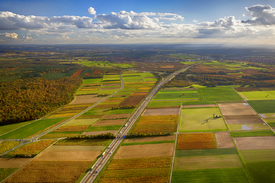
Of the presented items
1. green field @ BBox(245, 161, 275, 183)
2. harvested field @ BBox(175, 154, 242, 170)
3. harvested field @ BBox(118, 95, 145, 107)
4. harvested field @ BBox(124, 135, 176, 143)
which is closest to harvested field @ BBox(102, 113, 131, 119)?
harvested field @ BBox(118, 95, 145, 107)

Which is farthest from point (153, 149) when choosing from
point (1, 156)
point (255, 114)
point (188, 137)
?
point (255, 114)

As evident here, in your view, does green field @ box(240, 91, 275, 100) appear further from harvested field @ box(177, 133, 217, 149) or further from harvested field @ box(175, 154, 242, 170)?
harvested field @ box(175, 154, 242, 170)

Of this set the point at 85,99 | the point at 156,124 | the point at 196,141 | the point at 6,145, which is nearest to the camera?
the point at 196,141

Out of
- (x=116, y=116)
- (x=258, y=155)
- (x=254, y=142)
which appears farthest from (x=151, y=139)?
(x=254, y=142)

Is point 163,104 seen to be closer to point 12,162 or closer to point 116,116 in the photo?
point 116,116

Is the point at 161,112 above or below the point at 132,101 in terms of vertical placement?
below

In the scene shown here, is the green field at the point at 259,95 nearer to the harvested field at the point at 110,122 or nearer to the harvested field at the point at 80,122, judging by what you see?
the harvested field at the point at 110,122

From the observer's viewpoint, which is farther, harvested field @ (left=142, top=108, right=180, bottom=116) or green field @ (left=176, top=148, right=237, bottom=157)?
harvested field @ (left=142, top=108, right=180, bottom=116)
